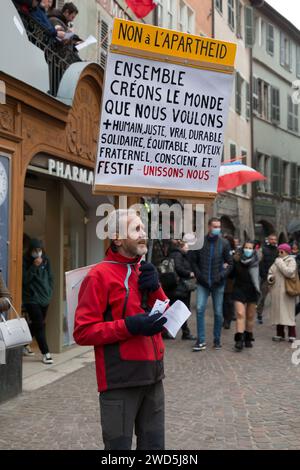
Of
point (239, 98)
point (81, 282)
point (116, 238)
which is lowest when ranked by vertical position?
point (81, 282)

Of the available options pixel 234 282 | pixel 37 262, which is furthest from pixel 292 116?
pixel 37 262

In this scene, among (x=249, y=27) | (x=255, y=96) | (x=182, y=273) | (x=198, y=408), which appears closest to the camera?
(x=198, y=408)

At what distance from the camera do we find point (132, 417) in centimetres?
365

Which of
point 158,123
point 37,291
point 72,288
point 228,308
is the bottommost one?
point 228,308

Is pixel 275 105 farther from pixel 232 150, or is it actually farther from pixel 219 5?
pixel 219 5

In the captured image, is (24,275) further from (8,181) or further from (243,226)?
(243,226)

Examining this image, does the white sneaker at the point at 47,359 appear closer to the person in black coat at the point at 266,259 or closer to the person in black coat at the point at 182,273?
the person in black coat at the point at 182,273

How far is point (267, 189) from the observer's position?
31266 millimetres

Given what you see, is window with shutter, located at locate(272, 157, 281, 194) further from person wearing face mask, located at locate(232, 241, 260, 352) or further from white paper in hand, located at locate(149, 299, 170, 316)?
white paper in hand, located at locate(149, 299, 170, 316)

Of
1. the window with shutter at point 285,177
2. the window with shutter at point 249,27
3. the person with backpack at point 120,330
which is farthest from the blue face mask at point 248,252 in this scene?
the window with shutter at point 285,177

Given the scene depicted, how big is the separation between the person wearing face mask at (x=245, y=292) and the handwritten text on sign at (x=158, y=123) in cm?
489

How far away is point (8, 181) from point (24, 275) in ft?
6.38

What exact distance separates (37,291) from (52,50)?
334 centimetres

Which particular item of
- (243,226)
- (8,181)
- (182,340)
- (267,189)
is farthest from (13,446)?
(267,189)
